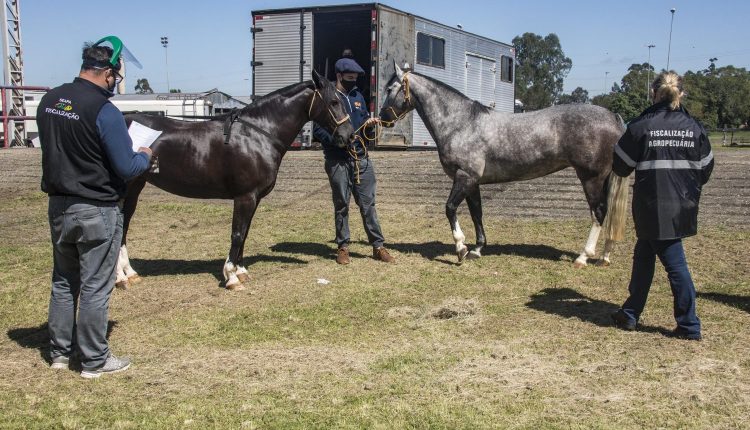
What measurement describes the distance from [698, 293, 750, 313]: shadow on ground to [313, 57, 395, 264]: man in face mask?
12.1 ft

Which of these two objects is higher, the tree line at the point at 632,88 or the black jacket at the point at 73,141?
the tree line at the point at 632,88

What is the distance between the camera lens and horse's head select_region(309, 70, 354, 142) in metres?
7.47

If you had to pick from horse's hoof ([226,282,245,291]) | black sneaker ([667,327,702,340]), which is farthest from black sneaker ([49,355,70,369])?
black sneaker ([667,327,702,340])

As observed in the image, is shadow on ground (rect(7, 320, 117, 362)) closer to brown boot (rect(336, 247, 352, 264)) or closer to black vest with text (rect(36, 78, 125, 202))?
black vest with text (rect(36, 78, 125, 202))

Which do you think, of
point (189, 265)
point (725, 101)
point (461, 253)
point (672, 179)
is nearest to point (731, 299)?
point (672, 179)

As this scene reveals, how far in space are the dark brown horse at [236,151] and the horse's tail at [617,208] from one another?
3.26m

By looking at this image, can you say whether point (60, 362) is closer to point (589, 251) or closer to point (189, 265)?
point (189, 265)

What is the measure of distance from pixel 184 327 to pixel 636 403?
12.2ft

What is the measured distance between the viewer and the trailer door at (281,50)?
17.9 m

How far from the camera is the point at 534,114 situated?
8.55m

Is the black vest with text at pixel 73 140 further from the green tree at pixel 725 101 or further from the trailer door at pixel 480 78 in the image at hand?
the green tree at pixel 725 101

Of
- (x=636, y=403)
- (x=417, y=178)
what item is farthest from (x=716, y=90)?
(x=636, y=403)

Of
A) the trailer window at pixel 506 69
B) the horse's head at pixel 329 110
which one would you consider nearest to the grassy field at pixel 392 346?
the horse's head at pixel 329 110

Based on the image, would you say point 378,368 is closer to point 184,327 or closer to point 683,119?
point 184,327
